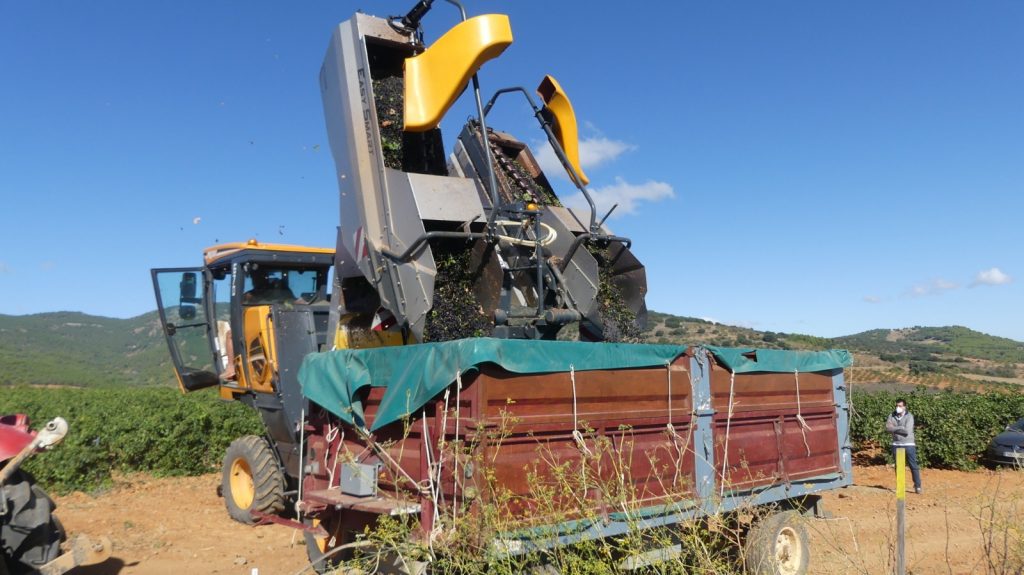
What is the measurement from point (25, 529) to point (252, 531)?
2949mm

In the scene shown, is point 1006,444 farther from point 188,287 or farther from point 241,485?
point 188,287

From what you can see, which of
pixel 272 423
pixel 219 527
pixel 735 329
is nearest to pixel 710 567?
pixel 272 423

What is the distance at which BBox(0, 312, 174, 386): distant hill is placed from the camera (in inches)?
2285

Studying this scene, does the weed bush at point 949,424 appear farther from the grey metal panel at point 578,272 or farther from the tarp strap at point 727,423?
the grey metal panel at point 578,272

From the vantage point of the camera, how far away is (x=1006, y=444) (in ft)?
42.8

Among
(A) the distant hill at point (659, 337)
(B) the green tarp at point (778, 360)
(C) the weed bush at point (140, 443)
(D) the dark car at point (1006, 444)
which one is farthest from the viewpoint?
(A) the distant hill at point (659, 337)

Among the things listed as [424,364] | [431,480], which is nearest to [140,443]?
[424,364]

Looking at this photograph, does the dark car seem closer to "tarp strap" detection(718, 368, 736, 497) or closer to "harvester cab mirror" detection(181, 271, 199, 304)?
"tarp strap" detection(718, 368, 736, 497)

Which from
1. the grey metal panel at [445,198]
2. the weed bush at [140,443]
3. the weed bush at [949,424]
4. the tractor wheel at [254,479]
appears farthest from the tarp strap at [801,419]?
the weed bush at [949,424]

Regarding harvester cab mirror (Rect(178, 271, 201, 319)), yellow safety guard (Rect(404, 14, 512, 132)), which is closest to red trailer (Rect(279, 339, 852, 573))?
yellow safety guard (Rect(404, 14, 512, 132))

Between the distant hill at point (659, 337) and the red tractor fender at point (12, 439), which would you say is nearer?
the red tractor fender at point (12, 439)

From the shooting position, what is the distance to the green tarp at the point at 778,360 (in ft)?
16.9

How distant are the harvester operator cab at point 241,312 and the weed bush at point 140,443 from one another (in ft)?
9.80

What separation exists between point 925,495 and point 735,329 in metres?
30.9
